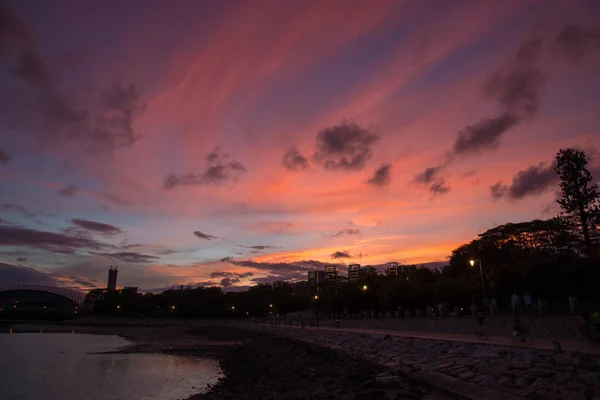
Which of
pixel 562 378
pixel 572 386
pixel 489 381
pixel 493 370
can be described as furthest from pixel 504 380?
pixel 572 386

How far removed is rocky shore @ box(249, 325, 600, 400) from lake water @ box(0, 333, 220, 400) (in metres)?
11.3

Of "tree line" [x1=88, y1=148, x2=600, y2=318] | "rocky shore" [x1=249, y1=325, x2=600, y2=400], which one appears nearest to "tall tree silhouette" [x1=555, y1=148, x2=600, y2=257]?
"tree line" [x1=88, y1=148, x2=600, y2=318]

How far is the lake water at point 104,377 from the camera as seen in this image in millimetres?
19917

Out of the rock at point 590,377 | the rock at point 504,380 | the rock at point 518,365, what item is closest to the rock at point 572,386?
the rock at point 590,377

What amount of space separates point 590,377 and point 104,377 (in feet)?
86.5

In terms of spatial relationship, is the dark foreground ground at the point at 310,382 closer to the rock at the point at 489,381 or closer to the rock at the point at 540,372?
the rock at the point at 489,381

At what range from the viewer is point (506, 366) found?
43.4ft

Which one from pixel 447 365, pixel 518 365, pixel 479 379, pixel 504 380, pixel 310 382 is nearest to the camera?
pixel 504 380

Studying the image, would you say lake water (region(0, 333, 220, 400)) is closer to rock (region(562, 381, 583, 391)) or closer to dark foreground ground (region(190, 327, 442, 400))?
dark foreground ground (region(190, 327, 442, 400))

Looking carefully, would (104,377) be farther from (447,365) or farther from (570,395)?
(570,395)

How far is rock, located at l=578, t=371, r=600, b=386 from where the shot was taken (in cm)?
1016

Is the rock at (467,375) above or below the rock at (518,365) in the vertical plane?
below

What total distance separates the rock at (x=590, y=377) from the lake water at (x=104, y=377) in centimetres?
1619

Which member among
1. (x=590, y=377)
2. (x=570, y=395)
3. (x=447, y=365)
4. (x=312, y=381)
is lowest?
(x=312, y=381)
